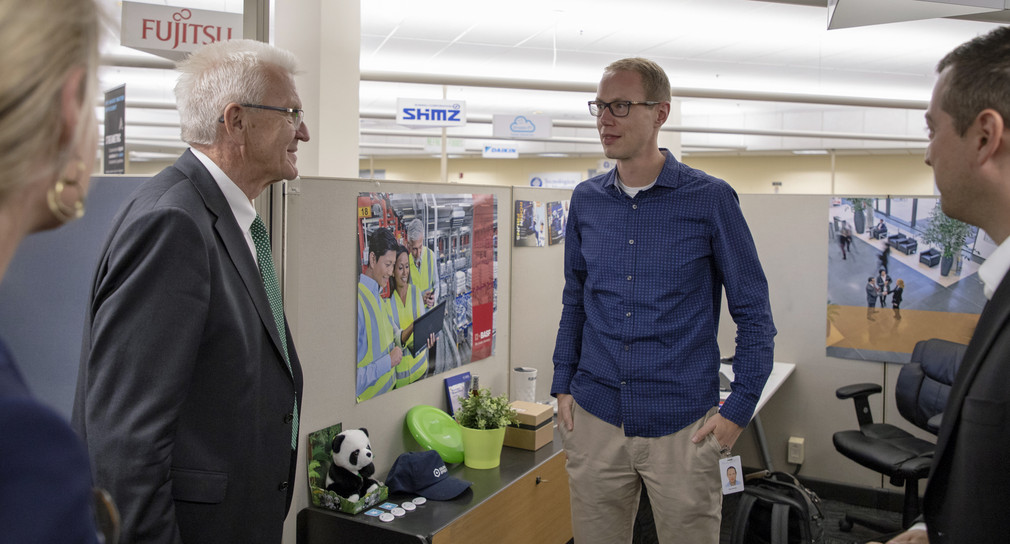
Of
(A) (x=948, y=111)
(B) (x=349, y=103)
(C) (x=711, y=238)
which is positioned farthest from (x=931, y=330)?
(B) (x=349, y=103)

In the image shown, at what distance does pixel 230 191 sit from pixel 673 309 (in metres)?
1.17

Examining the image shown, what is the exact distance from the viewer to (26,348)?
2070 mm

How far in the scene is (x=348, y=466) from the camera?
2363 millimetres

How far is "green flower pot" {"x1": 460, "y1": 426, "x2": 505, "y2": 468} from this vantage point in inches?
109

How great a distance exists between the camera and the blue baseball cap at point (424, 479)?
2463 mm

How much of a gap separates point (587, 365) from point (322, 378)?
35.9 inches

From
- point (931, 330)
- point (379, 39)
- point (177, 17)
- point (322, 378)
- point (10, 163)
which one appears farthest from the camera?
point (379, 39)

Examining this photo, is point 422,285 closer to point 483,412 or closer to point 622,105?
point 483,412

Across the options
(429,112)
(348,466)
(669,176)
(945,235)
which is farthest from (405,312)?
(429,112)

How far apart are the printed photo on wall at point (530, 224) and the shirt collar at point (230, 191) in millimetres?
1960

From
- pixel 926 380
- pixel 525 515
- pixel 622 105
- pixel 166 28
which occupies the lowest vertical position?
pixel 525 515

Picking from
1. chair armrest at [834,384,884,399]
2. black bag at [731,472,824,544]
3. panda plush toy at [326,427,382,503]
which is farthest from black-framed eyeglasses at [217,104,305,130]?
chair armrest at [834,384,884,399]

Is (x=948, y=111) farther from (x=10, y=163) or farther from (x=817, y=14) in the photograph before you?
(x=817, y=14)

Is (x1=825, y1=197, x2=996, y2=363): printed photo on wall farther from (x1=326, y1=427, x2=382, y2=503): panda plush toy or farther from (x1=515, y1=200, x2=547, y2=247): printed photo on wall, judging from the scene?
(x1=326, y1=427, x2=382, y2=503): panda plush toy
